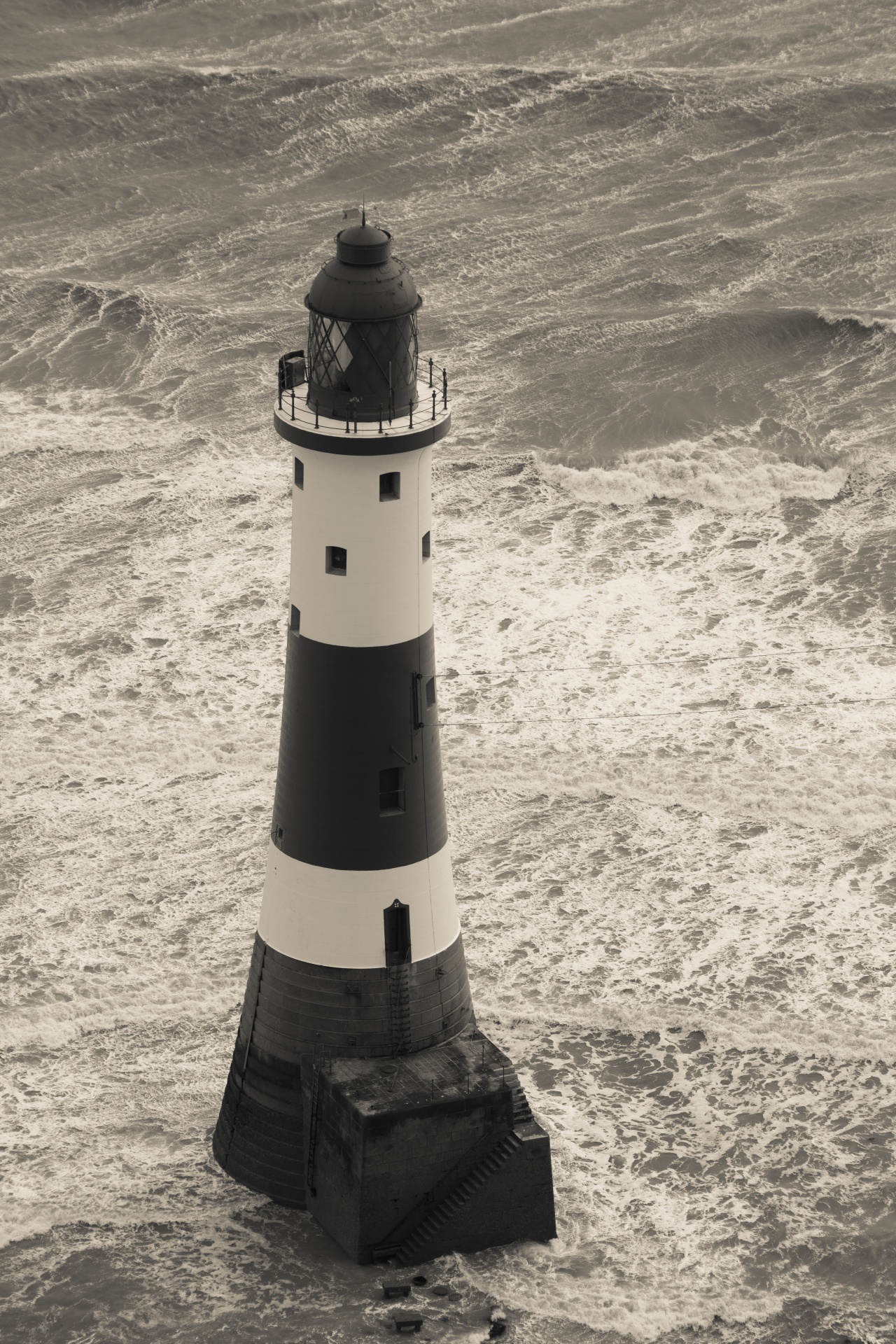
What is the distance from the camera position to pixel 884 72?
110125 mm

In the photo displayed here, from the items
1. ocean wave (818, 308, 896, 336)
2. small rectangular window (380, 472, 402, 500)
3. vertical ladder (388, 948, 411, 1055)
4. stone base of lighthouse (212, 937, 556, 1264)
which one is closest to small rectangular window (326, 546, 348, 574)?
small rectangular window (380, 472, 402, 500)

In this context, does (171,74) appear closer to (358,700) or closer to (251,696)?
(251,696)

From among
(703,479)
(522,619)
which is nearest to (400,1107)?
(522,619)

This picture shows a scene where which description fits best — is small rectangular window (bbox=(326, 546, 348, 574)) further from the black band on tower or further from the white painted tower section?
the black band on tower

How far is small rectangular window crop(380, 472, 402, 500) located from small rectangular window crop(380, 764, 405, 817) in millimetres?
4461

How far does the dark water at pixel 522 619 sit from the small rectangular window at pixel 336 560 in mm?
11696

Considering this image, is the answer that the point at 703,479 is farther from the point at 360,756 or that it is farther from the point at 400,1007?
the point at 360,756

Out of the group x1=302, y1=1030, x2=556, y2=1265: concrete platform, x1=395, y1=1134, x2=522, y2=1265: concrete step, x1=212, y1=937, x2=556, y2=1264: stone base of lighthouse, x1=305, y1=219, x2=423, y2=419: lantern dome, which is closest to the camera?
x1=305, y1=219, x2=423, y2=419: lantern dome

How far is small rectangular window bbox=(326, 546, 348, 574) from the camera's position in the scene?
38.8 metres

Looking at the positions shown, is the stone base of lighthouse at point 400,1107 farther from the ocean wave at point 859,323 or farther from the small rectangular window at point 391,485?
the ocean wave at point 859,323

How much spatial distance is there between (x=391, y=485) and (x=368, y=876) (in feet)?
21.1

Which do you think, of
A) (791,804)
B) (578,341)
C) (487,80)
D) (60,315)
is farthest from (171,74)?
(791,804)

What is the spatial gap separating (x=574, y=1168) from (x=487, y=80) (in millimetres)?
69253

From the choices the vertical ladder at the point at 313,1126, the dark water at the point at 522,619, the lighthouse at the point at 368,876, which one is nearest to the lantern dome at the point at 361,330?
the lighthouse at the point at 368,876
